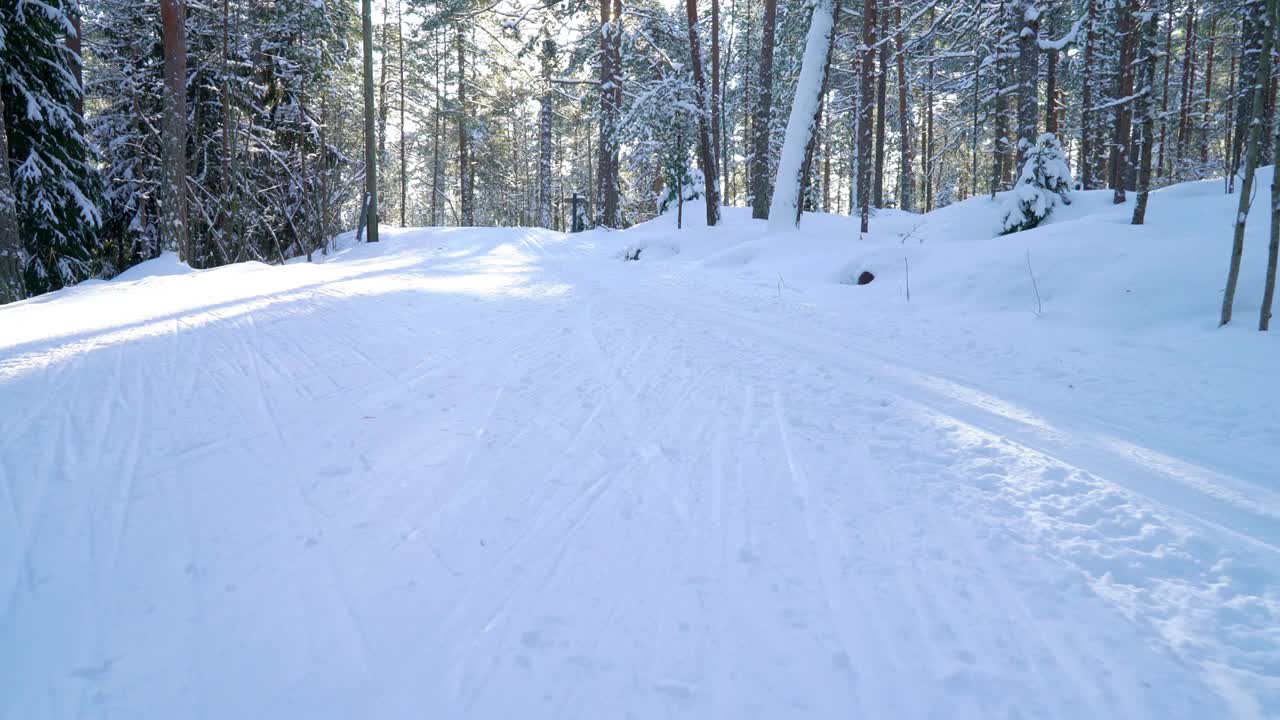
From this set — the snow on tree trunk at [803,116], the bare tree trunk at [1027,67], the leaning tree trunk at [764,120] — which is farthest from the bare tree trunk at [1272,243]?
the leaning tree trunk at [764,120]

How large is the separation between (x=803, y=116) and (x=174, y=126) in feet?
39.4

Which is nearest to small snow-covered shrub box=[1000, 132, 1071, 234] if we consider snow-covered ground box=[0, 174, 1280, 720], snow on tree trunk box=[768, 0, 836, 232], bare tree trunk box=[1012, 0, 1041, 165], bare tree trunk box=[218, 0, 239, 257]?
bare tree trunk box=[1012, 0, 1041, 165]

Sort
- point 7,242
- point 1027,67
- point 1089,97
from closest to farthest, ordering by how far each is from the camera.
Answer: point 7,242, point 1027,67, point 1089,97

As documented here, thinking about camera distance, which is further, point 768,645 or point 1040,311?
point 1040,311

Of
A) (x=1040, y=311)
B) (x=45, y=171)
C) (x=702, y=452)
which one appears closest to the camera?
(x=702, y=452)

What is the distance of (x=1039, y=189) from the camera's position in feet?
33.6

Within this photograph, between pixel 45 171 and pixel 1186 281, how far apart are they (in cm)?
1621

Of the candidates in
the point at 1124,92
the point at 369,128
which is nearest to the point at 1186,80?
the point at 1124,92

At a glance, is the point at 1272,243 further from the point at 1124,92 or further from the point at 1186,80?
the point at 1186,80

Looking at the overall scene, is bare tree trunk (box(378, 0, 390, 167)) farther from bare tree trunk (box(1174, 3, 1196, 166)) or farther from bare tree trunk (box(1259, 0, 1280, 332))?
bare tree trunk (box(1174, 3, 1196, 166))

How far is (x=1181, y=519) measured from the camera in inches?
97.2

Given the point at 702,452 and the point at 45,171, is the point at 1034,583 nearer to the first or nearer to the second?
the point at 702,452

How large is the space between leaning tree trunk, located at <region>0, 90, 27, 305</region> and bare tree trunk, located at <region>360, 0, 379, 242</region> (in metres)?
7.43

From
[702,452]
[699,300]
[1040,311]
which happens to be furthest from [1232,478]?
[699,300]
